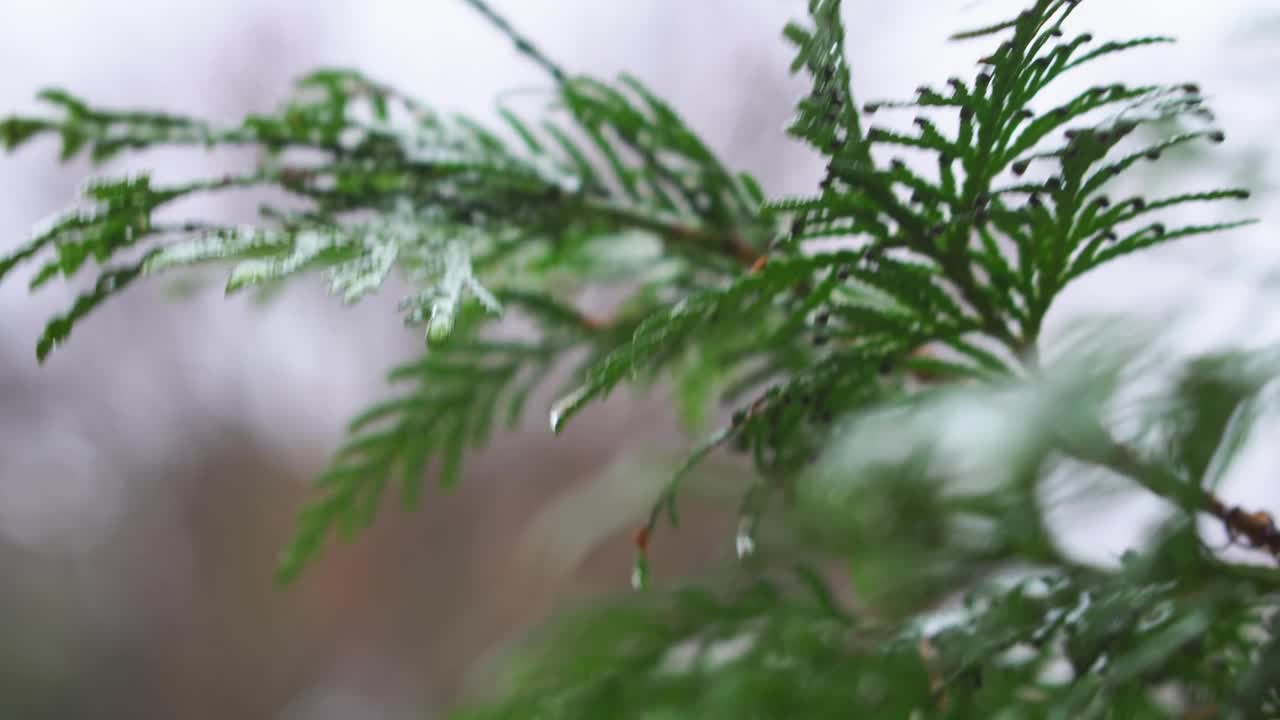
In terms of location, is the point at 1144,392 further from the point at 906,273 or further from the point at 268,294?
the point at 268,294

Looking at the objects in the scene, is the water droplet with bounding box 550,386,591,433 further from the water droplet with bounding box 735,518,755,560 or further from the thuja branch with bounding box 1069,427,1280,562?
the thuja branch with bounding box 1069,427,1280,562

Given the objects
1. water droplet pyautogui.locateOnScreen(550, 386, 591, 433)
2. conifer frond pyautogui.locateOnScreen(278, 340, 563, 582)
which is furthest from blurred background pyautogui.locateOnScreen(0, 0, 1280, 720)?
water droplet pyautogui.locateOnScreen(550, 386, 591, 433)

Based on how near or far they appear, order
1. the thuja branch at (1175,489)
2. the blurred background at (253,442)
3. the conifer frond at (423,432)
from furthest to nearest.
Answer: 1. the blurred background at (253,442)
2. the conifer frond at (423,432)
3. the thuja branch at (1175,489)

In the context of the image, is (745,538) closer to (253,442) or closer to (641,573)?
(641,573)

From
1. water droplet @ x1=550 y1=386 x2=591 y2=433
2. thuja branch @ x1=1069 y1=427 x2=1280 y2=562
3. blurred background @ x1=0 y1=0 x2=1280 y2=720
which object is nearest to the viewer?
water droplet @ x1=550 y1=386 x2=591 y2=433

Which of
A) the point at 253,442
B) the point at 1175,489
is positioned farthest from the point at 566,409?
the point at 253,442

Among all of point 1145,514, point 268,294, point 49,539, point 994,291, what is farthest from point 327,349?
A: point 994,291

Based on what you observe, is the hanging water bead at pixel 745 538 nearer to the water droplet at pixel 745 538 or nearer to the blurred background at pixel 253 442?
the water droplet at pixel 745 538

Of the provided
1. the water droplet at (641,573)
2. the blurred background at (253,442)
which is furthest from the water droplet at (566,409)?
the blurred background at (253,442)
